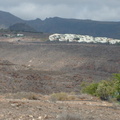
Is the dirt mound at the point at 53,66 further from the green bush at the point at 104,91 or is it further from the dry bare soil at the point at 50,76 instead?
the green bush at the point at 104,91

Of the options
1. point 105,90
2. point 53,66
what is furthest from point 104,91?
point 53,66

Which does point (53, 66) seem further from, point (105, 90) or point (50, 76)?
point (105, 90)

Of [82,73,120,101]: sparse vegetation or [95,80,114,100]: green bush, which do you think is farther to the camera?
[95,80,114,100]: green bush

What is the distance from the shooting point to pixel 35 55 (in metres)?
73.4

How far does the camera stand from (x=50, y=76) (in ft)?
150

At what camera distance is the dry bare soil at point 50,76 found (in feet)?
48.9

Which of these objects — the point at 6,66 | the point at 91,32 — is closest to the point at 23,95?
the point at 6,66

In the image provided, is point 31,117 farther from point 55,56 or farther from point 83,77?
point 55,56

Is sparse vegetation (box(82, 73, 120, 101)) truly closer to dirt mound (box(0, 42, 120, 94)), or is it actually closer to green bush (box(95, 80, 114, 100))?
green bush (box(95, 80, 114, 100))

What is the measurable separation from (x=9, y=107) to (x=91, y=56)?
174 ft

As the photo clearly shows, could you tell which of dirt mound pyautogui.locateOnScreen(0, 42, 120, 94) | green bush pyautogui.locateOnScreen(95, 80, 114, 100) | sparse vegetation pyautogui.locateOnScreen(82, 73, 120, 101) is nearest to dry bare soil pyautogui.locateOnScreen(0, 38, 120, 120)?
dirt mound pyautogui.locateOnScreen(0, 42, 120, 94)

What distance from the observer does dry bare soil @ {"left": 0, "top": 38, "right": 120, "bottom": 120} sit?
14898mm

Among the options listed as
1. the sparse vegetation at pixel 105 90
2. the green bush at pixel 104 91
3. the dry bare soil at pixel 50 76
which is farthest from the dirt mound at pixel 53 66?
the green bush at pixel 104 91

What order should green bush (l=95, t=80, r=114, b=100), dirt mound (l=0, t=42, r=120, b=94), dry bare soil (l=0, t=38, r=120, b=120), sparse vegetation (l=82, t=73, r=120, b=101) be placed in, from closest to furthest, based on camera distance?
dry bare soil (l=0, t=38, r=120, b=120) → sparse vegetation (l=82, t=73, r=120, b=101) → green bush (l=95, t=80, r=114, b=100) → dirt mound (l=0, t=42, r=120, b=94)
